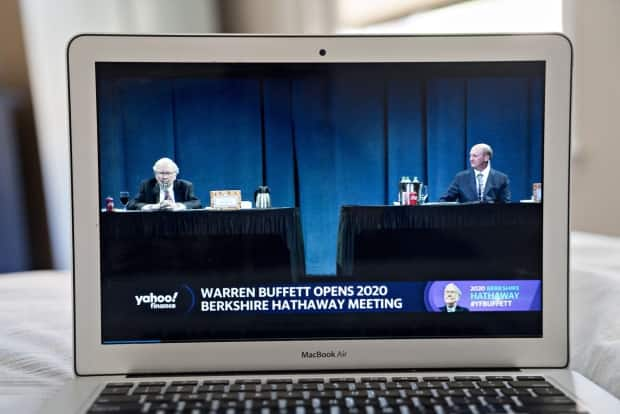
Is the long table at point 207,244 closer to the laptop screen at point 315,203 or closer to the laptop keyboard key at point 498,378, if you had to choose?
the laptop screen at point 315,203

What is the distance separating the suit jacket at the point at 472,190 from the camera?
0.74 m

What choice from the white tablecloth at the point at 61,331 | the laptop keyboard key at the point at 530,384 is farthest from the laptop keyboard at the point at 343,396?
the white tablecloth at the point at 61,331

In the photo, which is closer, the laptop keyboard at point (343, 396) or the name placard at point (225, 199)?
the laptop keyboard at point (343, 396)

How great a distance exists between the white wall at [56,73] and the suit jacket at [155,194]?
1968 mm

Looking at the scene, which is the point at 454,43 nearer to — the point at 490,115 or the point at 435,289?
the point at 490,115

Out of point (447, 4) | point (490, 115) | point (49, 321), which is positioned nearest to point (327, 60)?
point (490, 115)

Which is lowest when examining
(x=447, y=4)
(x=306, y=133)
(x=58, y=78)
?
(x=306, y=133)

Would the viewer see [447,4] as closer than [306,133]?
No

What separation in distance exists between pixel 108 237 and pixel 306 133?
0.26 metres

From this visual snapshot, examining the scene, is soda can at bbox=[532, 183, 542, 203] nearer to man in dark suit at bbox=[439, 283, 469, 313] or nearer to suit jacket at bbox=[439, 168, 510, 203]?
suit jacket at bbox=[439, 168, 510, 203]

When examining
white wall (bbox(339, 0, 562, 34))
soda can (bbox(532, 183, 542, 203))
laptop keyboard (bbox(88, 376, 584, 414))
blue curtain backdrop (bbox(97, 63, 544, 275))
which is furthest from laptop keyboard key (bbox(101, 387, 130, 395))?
white wall (bbox(339, 0, 562, 34))

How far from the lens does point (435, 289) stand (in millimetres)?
751

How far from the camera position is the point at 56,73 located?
106 inches

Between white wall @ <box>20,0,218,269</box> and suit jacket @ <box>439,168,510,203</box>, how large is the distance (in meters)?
2.13
